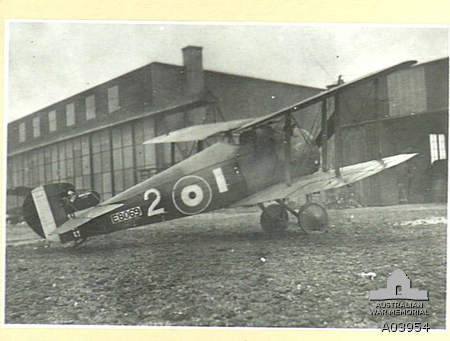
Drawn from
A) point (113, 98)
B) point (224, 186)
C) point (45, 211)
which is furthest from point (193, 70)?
point (45, 211)

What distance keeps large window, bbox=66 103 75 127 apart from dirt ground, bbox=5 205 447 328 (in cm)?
170

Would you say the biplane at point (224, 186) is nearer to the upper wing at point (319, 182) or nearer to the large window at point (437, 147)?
the upper wing at point (319, 182)

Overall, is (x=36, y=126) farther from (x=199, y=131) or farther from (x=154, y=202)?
(x=199, y=131)

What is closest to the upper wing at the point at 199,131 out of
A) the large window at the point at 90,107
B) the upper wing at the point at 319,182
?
the upper wing at the point at 319,182

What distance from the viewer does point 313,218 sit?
4812mm

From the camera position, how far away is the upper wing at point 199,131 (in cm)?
518

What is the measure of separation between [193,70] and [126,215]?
1.95 m

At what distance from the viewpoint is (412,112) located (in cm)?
623

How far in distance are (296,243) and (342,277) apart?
804mm

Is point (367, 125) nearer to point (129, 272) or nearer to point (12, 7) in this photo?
point (129, 272)

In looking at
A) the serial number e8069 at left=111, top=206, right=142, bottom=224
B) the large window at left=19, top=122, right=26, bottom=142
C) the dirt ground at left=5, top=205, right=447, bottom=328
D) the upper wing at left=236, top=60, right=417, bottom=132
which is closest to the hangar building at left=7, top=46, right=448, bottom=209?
the large window at left=19, top=122, right=26, bottom=142

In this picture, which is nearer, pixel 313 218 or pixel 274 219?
pixel 313 218

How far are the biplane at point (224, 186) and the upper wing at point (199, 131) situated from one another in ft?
0.05

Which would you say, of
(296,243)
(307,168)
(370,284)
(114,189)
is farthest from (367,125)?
(114,189)
